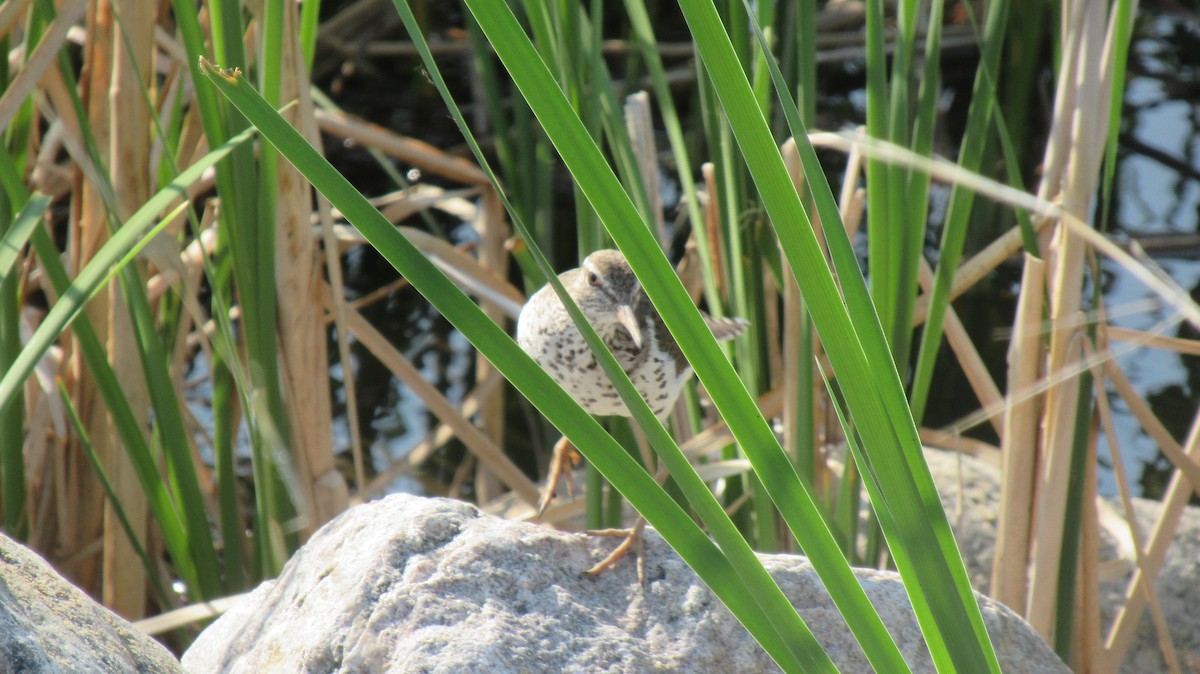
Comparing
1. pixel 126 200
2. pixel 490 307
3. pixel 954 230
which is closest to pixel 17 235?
pixel 126 200

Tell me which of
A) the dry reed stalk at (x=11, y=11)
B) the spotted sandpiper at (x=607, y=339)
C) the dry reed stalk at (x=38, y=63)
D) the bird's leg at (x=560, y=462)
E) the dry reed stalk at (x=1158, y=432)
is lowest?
the bird's leg at (x=560, y=462)

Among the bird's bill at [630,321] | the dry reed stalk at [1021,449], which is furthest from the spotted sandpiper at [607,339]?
the dry reed stalk at [1021,449]

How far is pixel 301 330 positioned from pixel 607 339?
832 mm

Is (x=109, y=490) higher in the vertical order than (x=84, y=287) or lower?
lower

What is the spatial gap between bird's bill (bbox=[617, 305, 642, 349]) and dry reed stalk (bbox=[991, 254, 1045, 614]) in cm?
92

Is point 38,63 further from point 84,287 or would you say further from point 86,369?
point 86,369

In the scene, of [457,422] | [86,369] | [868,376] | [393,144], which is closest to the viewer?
[868,376]

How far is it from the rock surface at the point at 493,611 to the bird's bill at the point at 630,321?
2.05ft

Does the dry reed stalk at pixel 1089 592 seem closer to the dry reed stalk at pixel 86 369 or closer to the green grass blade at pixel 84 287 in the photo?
the green grass blade at pixel 84 287

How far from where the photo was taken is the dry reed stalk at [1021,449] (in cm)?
280

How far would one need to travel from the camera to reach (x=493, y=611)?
6.97ft

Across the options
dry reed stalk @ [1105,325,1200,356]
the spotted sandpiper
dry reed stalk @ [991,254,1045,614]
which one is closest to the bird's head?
the spotted sandpiper

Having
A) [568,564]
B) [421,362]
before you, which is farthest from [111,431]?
[421,362]

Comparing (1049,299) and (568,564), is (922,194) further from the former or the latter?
(568,564)
